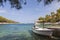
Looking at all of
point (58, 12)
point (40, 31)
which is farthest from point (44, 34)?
point (58, 12)

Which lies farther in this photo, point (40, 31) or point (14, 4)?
point (40, 31)

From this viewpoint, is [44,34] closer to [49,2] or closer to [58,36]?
[58,36]

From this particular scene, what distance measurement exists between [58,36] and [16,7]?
8.73 m

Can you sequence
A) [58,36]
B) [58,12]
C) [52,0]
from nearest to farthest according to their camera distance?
1. [52,0]
2. [58,36]
3. [58,12]

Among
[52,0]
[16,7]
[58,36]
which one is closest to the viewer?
[16,7]

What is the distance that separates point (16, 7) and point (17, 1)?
0.40 ft

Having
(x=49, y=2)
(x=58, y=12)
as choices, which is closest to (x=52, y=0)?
(x=49, y=2)

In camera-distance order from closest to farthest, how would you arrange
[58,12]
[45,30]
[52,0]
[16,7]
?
[16,7]
[52,0]
[45,30]
[58,12]

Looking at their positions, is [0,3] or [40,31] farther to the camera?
[40,31]

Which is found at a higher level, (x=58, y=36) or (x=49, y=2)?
(x=49, y=2)

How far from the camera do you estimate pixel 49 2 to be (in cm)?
292

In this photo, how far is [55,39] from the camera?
1124 cm

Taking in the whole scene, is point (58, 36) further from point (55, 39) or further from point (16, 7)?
point (16, 7)

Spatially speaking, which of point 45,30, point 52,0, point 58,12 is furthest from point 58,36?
point 58,12
